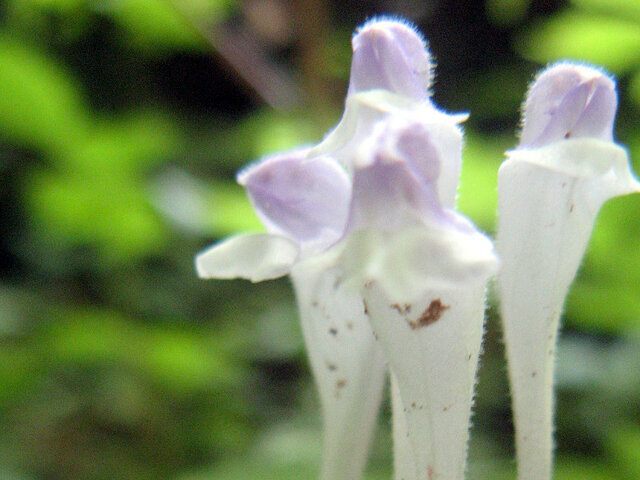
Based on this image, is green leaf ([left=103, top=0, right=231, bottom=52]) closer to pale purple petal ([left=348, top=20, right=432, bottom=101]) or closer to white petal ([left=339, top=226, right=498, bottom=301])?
pale purple petal ([left=348, top=20, right=432, bottom=101])

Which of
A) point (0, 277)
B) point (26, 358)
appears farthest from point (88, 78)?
point (26, 358)

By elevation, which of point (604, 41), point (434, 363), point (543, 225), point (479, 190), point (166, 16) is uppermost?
point (166, 16)

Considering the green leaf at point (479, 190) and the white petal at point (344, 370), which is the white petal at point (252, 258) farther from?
the green leaf at point (479, 190)

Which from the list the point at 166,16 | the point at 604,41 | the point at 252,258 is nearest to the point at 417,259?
the point at 252,258

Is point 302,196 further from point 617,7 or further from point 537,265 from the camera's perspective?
point 617,7

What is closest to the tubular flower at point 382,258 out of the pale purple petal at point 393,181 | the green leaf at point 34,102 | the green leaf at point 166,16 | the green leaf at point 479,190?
the pale purple petal at point 393,181

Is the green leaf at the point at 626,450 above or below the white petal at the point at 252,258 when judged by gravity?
above

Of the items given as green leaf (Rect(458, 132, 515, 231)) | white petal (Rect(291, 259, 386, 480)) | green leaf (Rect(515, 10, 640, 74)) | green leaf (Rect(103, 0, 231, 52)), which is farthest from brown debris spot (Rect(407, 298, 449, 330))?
green leaf (Rect(103, 0, 231, 52))
